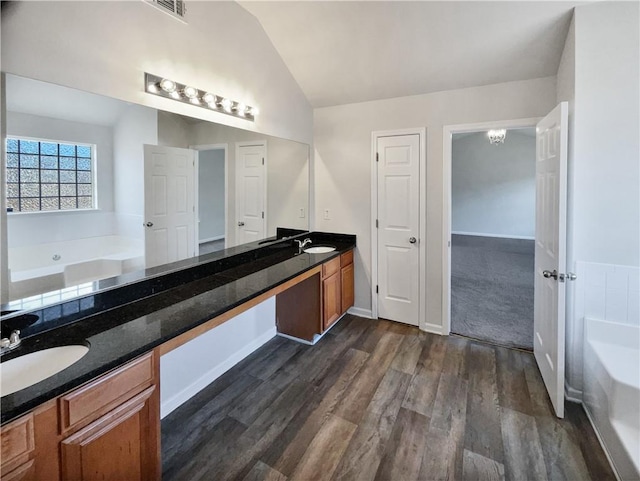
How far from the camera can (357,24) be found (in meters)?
2.61

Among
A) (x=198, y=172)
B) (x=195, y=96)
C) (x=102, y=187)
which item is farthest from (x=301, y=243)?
(x=102, y=187)

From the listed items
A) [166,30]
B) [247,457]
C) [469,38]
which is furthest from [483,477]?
[166,30]

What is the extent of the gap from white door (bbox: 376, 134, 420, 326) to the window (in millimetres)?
2600

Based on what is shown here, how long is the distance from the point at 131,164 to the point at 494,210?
9.51 meters

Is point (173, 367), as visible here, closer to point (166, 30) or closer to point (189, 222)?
point (189, 222)

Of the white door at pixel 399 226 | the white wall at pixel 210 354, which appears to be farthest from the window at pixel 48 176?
the white door at pixel 399 226

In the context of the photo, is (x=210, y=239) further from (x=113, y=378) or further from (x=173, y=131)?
(x=113, y=378)

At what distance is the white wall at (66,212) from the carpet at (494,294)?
3.21 meters

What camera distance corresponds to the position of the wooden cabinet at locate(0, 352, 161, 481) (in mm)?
1020

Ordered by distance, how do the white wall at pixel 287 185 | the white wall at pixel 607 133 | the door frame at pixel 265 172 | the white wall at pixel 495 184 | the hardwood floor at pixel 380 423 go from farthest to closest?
the white wall at pixel 495 184
the white wall at pixel 287 185
the door frame at pixel 265 172
the white wall at pixel 607 133
the hardwood floor at pixel 380 423

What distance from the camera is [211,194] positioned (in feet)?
8.43

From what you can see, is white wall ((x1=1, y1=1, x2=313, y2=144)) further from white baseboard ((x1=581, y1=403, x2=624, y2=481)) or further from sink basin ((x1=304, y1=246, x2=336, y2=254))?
white baseboard ((x1=581, y1=403, x2=624, y2=481))

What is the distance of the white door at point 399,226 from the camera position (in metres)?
3.38

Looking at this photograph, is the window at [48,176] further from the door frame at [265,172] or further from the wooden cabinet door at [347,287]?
the wooden cabinet door at [347,287]
